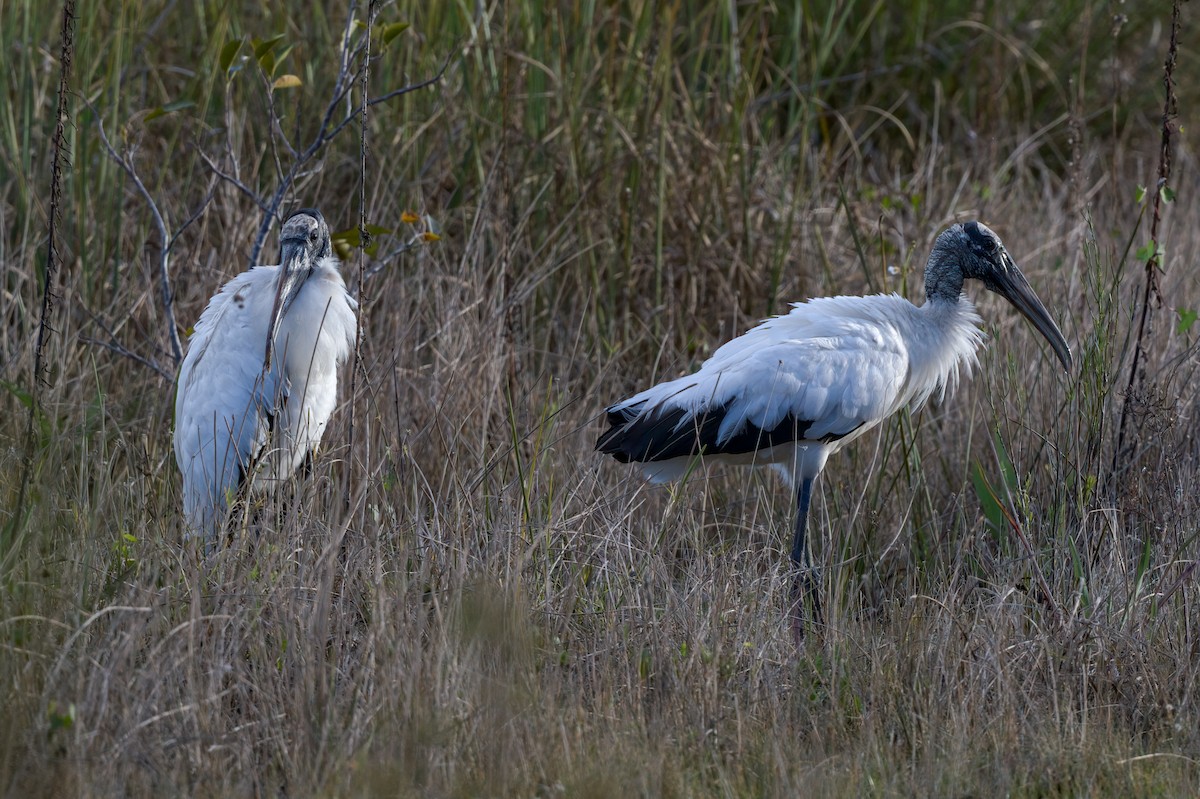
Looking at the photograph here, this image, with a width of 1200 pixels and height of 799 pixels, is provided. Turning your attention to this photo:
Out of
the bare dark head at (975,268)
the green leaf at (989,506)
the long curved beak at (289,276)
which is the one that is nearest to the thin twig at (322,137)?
the long curved beak at (289,276)

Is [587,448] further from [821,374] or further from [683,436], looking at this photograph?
[821,374]

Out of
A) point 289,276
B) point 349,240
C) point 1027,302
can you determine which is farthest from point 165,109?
point 1027,302

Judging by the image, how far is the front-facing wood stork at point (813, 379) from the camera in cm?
398

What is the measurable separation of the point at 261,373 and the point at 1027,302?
7.59ft

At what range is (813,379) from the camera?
398cm

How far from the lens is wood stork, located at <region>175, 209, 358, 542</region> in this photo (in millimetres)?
3859

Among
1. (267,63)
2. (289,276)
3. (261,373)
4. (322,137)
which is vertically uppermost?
(267,63)

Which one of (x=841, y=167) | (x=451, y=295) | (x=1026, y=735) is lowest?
(x=1026, y=735)

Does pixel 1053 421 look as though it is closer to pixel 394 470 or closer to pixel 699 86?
pixel 394 470

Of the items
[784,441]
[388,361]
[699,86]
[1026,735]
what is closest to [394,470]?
[388,361]

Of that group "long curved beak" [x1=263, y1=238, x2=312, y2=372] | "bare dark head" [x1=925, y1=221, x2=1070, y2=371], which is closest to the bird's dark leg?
"bare dark head" [x1=925, y1=221, x2=1070, y2=371]

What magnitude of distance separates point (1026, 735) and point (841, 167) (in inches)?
158

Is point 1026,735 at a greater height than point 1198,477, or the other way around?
point 1198,477

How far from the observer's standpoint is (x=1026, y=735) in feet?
9.48
